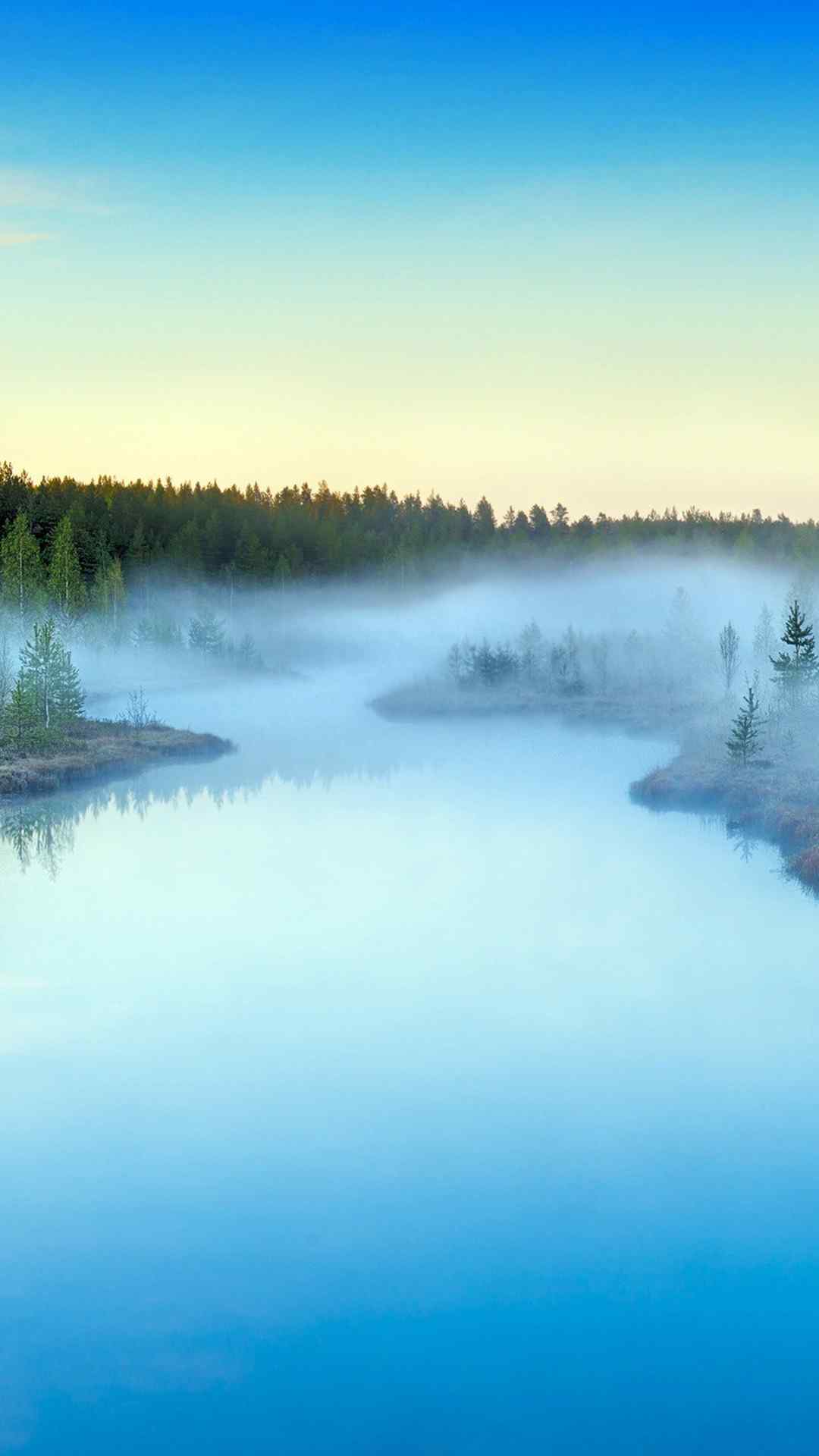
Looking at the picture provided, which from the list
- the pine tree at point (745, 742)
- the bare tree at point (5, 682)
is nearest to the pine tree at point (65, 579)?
the bare tree at point (5, 682)

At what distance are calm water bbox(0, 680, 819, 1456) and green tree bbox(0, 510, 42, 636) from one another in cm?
7217

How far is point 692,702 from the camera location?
101 meters

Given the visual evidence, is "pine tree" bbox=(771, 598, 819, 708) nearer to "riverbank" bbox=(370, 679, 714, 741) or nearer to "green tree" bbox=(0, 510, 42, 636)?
"riverbank" bbox=(370, 679, 714, 741)

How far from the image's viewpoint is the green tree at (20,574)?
105625 mm

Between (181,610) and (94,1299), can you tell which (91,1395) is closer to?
(94,1299)

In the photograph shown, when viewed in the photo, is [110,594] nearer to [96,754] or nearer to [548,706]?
[548,706]

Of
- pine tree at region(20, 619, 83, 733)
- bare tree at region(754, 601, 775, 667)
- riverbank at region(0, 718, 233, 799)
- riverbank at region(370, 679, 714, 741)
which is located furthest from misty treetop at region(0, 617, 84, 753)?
bare tree at region(754, 601, 775, 667)

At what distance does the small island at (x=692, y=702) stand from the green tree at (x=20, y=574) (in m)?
29.9

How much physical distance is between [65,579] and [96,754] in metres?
50.0

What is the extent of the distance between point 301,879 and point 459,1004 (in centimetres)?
1324

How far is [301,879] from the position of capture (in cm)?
3762

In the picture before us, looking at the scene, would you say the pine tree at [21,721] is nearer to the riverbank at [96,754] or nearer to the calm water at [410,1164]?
the riverbank at [96,754]

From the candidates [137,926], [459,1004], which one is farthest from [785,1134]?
[137,926]

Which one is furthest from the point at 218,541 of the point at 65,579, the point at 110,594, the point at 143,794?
the point at 143,794
